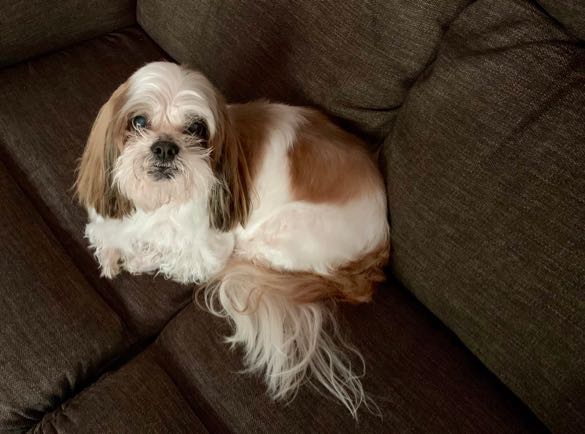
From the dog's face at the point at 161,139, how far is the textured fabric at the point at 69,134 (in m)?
0.27

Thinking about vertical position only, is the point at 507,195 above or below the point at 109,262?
above

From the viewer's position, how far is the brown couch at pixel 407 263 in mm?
1015

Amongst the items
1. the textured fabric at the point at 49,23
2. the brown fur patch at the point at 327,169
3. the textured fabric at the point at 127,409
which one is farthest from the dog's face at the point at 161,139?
the textured fabric at the point at 49,23

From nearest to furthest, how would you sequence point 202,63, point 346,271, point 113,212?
point 113,212 → point 346,271 → point 202,63

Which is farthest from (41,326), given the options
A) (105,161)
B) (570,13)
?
(570,13)

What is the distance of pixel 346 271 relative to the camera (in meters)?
1.30

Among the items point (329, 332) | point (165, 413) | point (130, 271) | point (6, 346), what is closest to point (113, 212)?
point (130, 271)

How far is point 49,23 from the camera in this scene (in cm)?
161

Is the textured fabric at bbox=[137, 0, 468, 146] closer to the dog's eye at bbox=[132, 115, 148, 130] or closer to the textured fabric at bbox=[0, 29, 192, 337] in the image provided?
the textured fabric at bbox=[0, 29, 192, 337]

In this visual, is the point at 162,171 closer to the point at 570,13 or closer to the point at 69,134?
the point at 69,134

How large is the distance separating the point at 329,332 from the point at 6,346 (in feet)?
2.50

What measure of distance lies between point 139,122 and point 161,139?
0.27 ft

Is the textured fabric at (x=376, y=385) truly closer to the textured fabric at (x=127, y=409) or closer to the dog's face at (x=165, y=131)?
the textured fabric at (x=127, y=409)

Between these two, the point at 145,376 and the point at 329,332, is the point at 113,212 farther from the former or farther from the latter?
the point at 329,332
